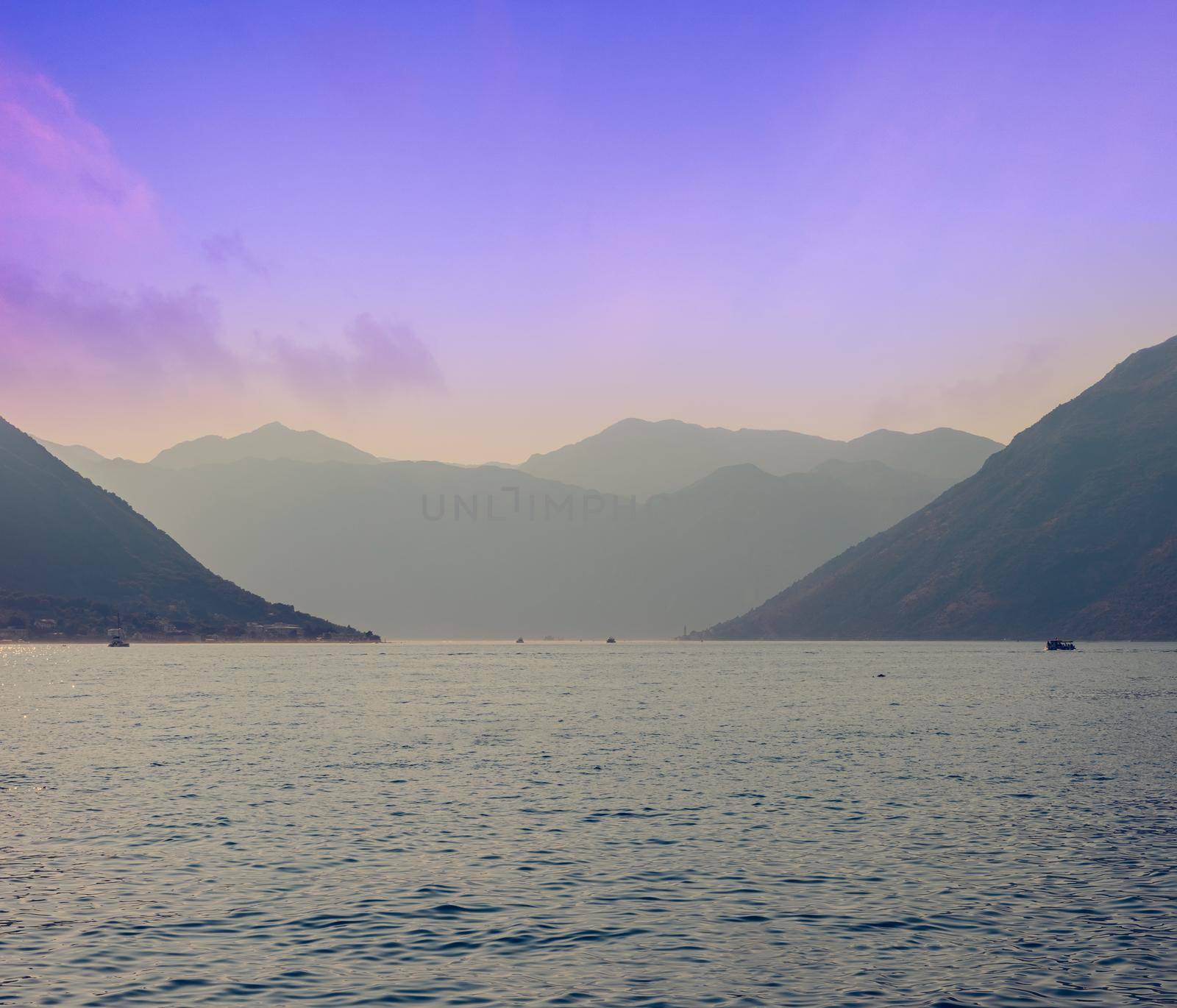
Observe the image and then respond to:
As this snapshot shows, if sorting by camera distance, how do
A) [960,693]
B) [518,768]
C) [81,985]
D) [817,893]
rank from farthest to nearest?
[960,693] < [518,768] < [817,893] < [81,985]

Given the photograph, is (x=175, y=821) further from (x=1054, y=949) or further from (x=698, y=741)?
(x=698, y=741)

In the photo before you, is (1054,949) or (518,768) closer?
(1054,949)

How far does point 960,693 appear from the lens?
14862 cm

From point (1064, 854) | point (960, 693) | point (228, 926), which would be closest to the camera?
point (228, 926)

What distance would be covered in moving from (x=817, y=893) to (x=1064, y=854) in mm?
12342

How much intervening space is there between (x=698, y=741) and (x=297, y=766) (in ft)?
105

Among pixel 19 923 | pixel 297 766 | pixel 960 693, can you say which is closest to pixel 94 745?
pixel 297 766

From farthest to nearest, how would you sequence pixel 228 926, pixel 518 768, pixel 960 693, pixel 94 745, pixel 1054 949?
1. pixel 960 693
2. pixel 94 745
3. pixel 518 768
4. pixel 228 926
5. pixel 1054 949

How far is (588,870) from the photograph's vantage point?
1512 inches

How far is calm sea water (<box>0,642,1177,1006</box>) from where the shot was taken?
2598 cm

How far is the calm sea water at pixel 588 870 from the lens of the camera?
85.3 feet

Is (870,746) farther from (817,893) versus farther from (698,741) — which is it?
(817,893)

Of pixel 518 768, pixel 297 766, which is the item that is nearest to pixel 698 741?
pixel 518 768

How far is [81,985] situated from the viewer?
83.0 feet
